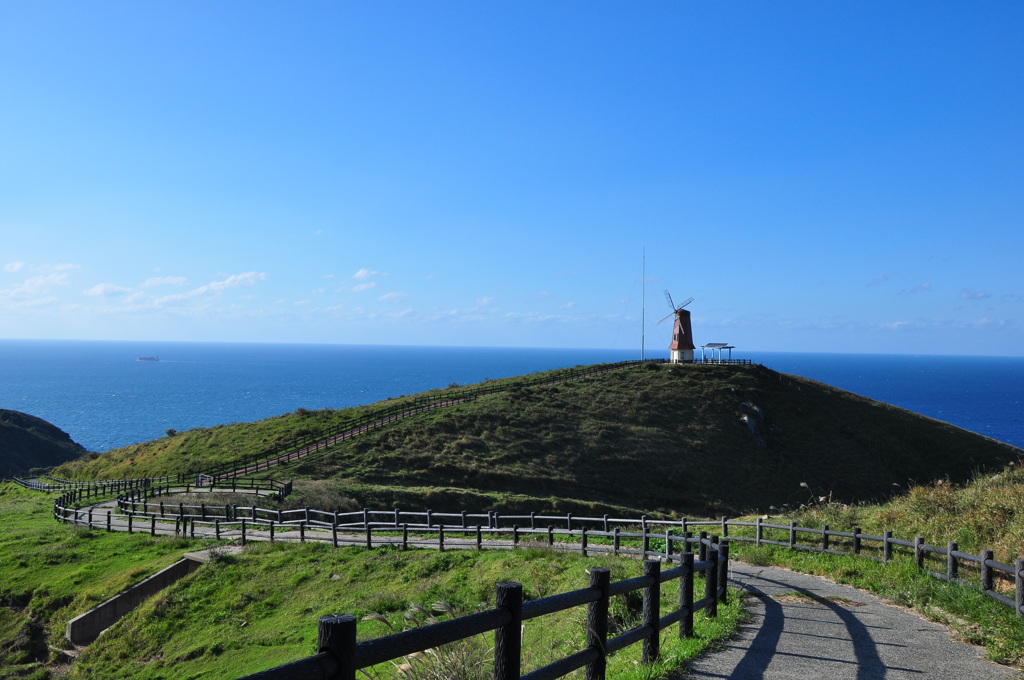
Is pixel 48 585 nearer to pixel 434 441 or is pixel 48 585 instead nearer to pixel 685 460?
pixel 434 441

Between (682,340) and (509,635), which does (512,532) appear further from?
(682,340)

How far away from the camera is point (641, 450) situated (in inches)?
2190

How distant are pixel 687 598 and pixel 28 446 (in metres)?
91.9

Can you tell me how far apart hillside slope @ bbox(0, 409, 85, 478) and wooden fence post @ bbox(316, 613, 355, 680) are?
269ft

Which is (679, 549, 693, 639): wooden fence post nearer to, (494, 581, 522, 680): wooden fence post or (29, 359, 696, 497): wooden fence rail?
(494, 581, 522, 680): wooden fence post

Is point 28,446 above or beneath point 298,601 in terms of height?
beneath

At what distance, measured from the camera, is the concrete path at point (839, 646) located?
8.09 m

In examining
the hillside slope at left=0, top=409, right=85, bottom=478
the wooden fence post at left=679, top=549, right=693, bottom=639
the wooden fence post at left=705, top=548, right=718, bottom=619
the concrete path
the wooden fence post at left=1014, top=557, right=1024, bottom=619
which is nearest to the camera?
the concrete path

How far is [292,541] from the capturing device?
25.4 m

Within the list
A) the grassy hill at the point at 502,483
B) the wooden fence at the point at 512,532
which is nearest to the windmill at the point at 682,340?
the grassy hill at the point at 502,483

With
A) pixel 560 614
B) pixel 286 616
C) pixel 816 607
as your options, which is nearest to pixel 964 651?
pixel 816 607

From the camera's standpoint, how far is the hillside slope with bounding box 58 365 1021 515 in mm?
44875

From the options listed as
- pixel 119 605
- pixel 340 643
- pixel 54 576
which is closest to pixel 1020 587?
pixel 340 643

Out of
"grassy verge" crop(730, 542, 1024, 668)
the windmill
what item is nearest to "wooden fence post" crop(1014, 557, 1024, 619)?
"grassy verge" crop(730, 542, 1024, 668)
